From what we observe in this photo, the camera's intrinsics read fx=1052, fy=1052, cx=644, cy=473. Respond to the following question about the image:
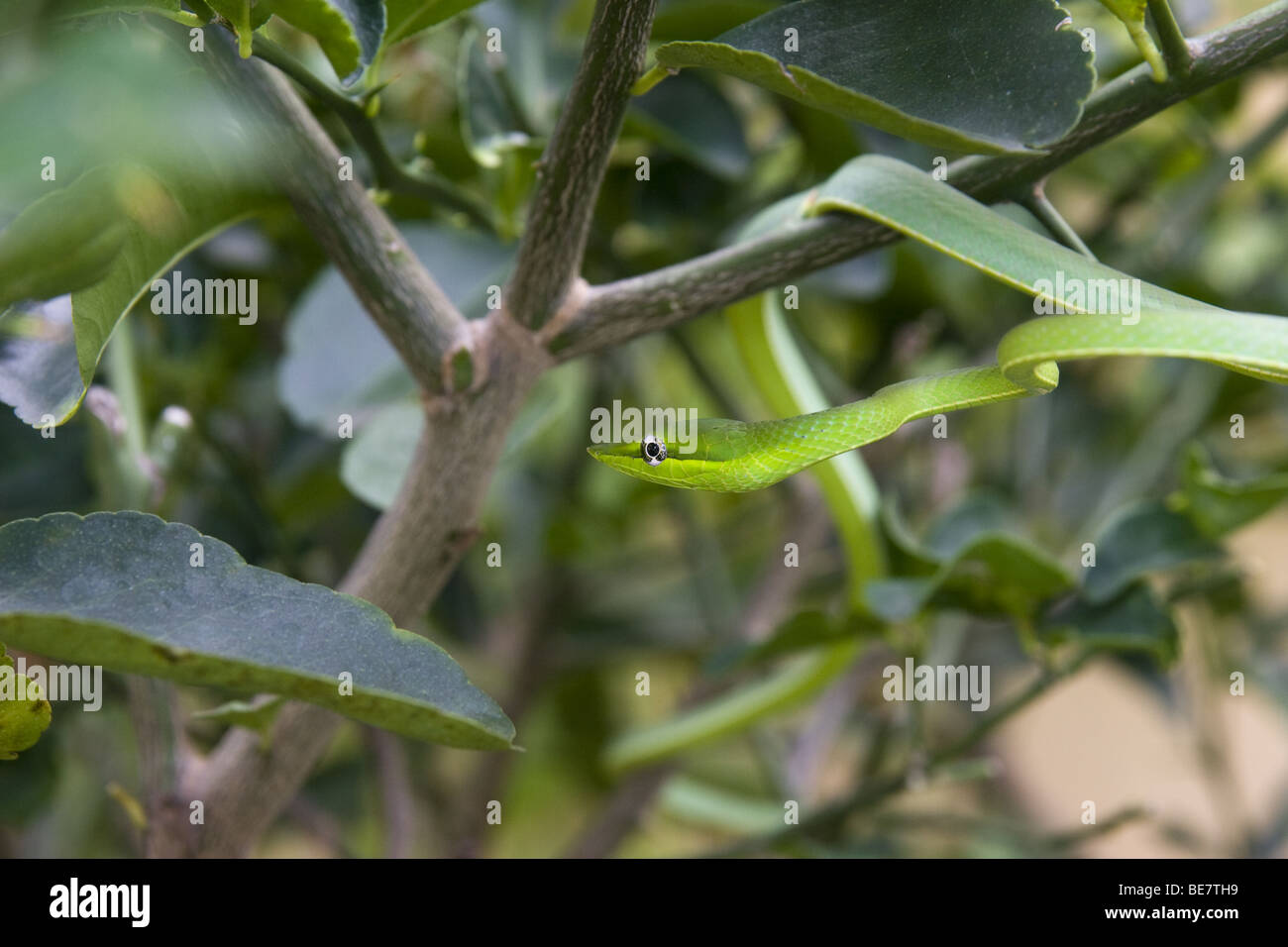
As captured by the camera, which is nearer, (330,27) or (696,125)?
(330,27)

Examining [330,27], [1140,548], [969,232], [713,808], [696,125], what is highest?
[696,125]

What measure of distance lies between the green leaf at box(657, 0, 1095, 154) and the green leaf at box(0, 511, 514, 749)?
31 cm

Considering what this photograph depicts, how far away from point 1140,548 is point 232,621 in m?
0.69

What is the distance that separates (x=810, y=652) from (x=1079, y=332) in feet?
2.57

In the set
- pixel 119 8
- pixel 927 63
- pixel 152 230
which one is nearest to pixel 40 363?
pixel 152 230

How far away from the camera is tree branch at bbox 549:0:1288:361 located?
0.55 metres

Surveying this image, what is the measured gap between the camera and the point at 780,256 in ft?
1.91

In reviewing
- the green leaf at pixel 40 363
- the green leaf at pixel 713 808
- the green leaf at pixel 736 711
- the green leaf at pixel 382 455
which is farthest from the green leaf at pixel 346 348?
the green leaf at pixel 713 808

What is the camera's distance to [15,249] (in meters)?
0.40

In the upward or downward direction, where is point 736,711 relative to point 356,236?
downward

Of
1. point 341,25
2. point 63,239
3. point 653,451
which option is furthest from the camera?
point 653,451

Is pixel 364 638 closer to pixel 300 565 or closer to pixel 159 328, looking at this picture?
pixel 300 565

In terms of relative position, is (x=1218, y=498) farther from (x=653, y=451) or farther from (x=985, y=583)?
(x=653, y=451)
